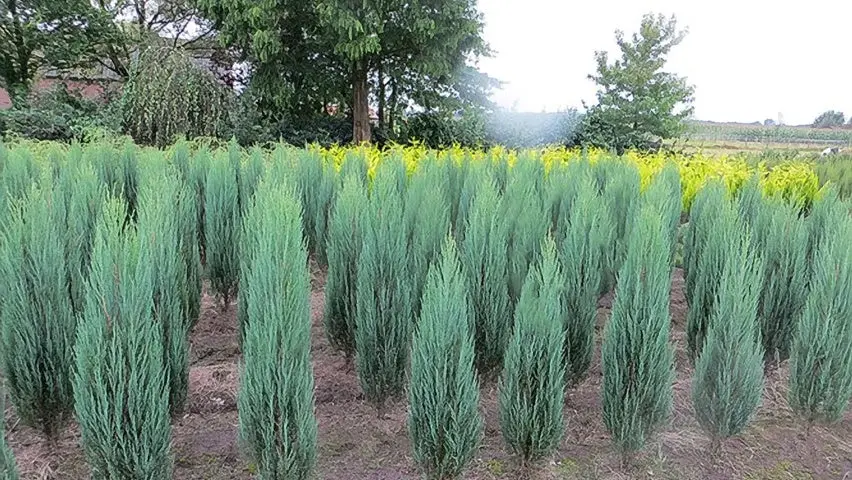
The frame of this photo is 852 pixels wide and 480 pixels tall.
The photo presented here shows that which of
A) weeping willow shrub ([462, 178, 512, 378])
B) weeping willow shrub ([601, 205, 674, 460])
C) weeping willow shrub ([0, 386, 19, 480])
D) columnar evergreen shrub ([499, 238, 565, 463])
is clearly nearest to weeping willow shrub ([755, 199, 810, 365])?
weeping willow shrub ([601, 205, 674, 460])

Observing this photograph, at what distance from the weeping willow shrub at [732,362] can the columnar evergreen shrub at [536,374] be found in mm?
727

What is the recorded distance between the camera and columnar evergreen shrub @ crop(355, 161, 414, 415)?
2.73 metres

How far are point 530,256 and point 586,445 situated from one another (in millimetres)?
1066

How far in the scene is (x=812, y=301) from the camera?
2863 millimetres

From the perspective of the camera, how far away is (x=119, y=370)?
75.8 inches

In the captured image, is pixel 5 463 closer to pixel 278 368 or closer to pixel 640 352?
pixel 278 368

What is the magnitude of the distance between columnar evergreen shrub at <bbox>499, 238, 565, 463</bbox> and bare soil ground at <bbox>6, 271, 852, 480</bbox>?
0.56 ft

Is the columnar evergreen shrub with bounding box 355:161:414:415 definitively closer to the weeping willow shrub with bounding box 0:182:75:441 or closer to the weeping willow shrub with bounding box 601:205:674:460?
the weeping willow shrub with bounding box 601:205:674:460

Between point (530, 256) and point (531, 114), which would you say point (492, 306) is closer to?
point (530, 256)

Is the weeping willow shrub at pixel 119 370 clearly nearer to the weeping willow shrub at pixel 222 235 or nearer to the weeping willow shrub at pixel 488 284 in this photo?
the weeping willow shrub at pixel 488 284

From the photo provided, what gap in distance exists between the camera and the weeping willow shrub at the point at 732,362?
8.10 feet

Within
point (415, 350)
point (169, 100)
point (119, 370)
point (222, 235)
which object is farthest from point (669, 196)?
point (169, 100)

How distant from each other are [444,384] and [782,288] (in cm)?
229

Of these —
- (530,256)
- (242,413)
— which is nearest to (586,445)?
(530,256)
